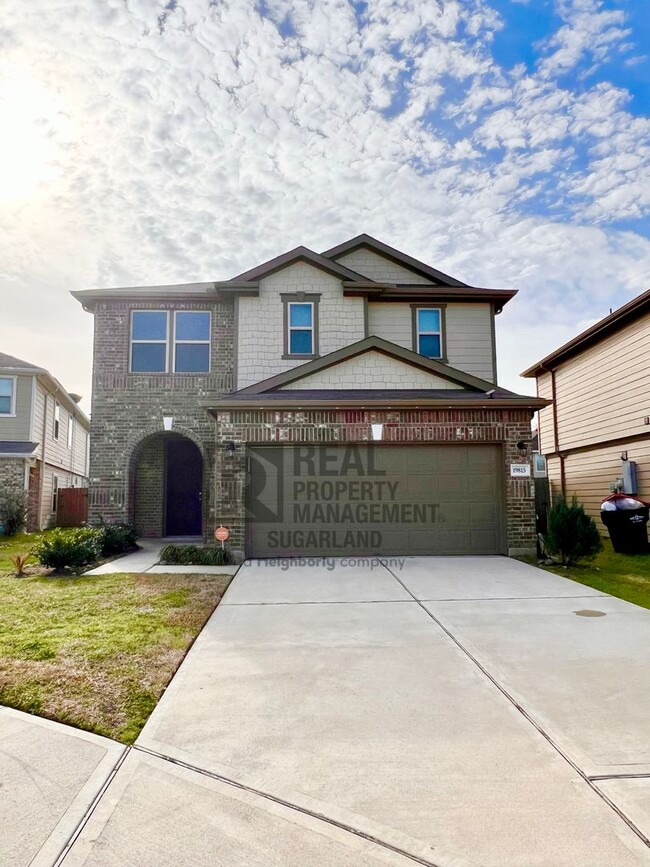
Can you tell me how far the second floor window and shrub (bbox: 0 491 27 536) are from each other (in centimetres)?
622

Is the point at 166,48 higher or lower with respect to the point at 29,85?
higher

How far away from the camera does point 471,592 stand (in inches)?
293

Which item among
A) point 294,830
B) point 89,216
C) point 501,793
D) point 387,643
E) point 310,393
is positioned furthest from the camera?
point 310,393

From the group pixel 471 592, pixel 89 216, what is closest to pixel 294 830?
pixel 471 592

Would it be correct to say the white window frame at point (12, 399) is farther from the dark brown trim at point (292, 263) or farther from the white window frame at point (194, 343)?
the dark brown trim at point (292, 263)

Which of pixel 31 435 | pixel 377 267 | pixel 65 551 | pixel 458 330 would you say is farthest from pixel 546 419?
pixel 31 435

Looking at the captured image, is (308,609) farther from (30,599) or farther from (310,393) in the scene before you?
(310,393)

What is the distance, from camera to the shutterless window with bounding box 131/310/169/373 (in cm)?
1347

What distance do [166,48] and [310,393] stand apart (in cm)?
610

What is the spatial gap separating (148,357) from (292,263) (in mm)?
4212

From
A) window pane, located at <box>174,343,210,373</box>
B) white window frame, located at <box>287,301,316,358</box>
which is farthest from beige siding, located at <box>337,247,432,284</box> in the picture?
window pane, located at <box>174,343,210,373</box>

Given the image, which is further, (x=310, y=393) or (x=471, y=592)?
(x=310, y=393)

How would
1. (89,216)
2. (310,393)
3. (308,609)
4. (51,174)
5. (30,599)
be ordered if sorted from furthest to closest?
(310,393)
(89,216)
(51,174)
(30,599)
(308,609)

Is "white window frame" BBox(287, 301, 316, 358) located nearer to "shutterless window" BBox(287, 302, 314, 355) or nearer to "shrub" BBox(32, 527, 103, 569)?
"shutterless window" BBox(287, 302, 314, 355)
